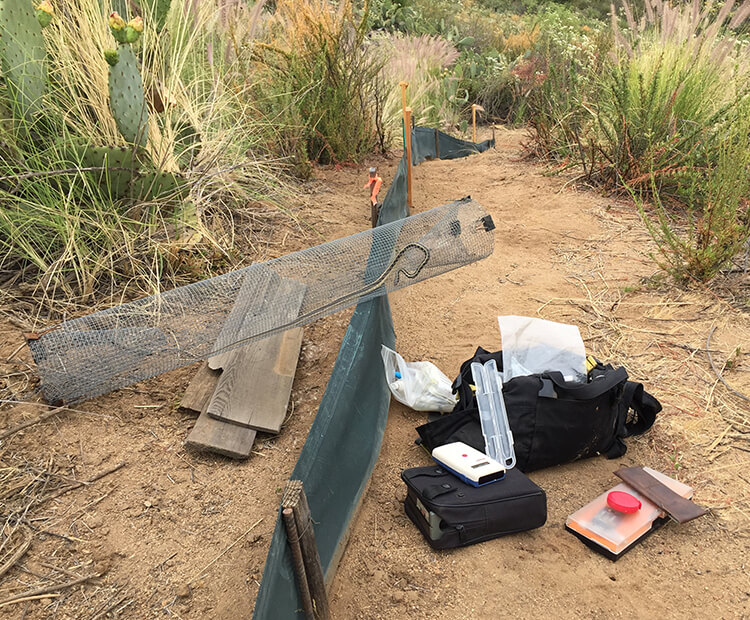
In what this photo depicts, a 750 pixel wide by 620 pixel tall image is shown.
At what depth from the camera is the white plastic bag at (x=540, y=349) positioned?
2.30 meters

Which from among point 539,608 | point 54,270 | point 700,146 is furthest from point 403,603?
point 700,146

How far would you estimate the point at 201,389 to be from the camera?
2346 mm

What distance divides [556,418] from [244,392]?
129cm

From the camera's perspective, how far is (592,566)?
179 centimetres

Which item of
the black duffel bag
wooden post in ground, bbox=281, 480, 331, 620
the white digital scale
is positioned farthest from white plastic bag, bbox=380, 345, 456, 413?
wooden post in ground, bbox=281, 480, 331, 620

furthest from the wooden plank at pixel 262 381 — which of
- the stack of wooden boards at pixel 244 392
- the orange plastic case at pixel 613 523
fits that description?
the orange plastic case at pixel 613 523

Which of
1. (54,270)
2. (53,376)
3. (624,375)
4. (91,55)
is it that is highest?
(91,55)

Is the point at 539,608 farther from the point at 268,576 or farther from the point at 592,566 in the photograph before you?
the point at 268,576

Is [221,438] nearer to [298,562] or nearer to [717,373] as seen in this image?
[298,562]

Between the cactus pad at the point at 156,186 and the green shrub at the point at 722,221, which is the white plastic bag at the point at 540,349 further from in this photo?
the cactus pad at the point at 156,186

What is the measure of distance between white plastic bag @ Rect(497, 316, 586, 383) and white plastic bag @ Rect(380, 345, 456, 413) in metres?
0.31

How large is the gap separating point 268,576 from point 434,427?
3.72 feet

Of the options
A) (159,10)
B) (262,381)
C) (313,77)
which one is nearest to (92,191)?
(262,381)

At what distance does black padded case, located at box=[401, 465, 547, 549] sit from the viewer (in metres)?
1.81
